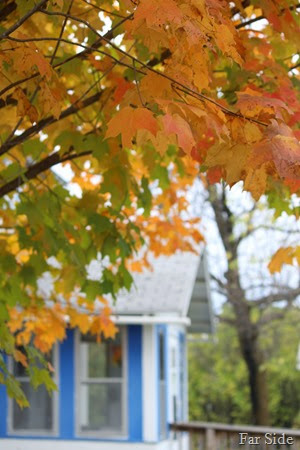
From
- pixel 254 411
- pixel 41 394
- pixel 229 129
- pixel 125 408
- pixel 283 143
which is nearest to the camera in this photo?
pixel 283 143

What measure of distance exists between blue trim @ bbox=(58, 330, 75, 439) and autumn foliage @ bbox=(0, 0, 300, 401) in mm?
6680

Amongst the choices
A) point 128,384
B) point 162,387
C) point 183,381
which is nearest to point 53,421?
point 128,384

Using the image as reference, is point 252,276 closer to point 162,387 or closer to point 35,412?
point 162,387

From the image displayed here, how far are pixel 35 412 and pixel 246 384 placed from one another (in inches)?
513

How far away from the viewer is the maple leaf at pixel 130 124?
9.12 ft

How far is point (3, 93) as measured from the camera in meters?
3.31

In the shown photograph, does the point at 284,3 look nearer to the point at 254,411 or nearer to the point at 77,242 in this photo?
the point at 77,242

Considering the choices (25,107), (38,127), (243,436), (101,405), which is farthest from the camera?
(101,405)

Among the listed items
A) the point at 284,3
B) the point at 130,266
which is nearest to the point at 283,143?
the point at 284,3

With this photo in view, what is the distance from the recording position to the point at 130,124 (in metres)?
2.79

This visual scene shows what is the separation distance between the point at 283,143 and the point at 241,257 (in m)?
18.9

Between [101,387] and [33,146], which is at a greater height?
[33,146]

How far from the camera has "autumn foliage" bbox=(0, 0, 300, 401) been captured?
2840 millimetres

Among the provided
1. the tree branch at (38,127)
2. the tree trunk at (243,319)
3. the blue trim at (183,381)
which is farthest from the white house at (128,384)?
the tree branch at (38,127)
